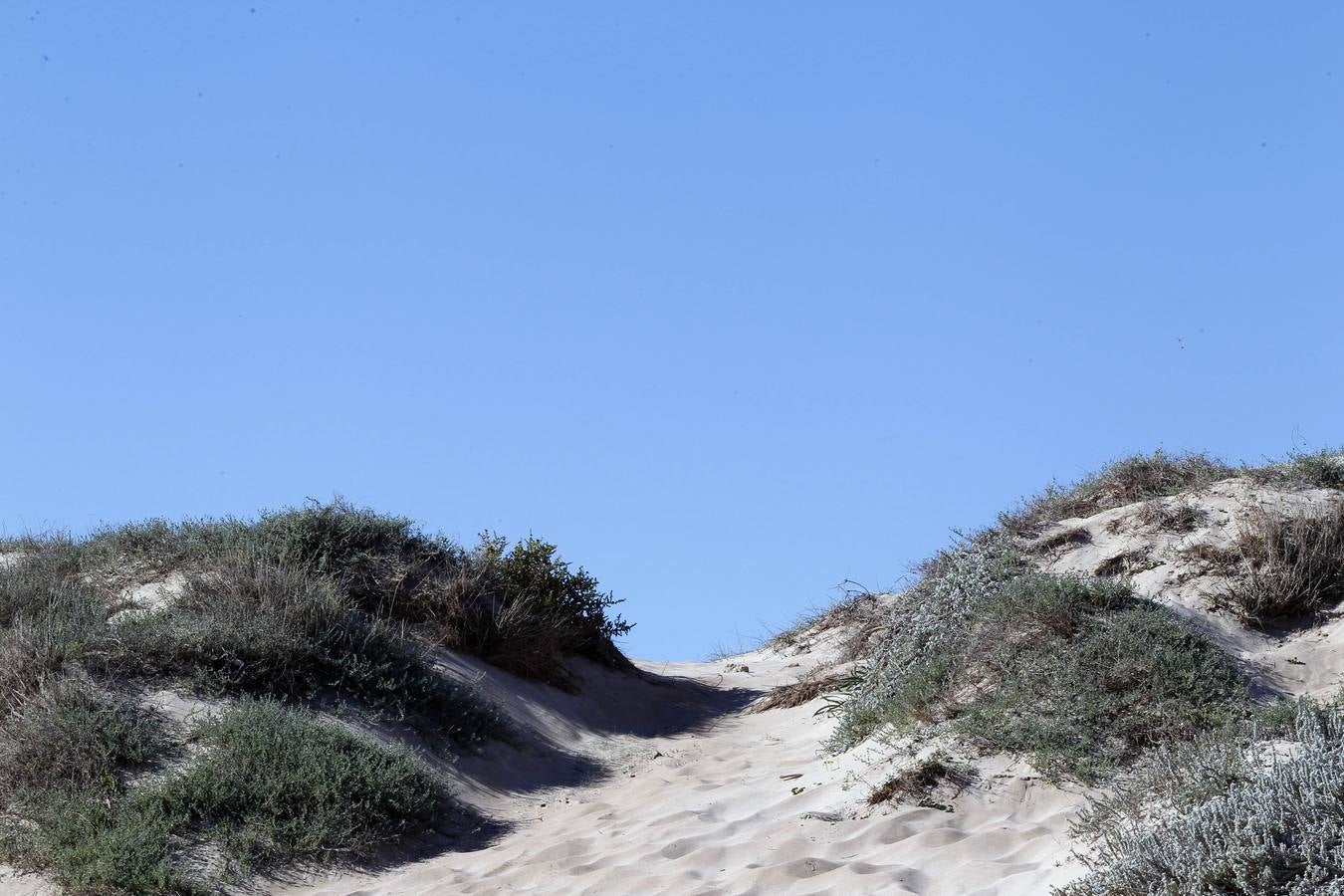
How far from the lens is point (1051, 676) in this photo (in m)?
8.21

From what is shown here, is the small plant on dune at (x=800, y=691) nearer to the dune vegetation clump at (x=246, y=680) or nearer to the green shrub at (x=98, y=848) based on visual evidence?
the dune vegetation clump at (x=246, y=680)

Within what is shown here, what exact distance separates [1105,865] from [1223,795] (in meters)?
0.59

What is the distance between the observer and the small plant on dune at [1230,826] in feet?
15.9

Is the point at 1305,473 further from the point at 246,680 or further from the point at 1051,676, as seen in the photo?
the point at 246,680

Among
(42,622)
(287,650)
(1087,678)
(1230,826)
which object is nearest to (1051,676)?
(1087,678)

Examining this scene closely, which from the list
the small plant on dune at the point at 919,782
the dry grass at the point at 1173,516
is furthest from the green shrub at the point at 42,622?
the dry grass at the point at 1173,516

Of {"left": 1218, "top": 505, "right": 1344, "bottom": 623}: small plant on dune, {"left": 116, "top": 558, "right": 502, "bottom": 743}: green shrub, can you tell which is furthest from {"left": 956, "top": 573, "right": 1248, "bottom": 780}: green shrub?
{"left": 116, "top": 558, "right": 502, "bottom": 743}: green shrub

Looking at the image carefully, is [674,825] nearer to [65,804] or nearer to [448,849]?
A: [448,849]

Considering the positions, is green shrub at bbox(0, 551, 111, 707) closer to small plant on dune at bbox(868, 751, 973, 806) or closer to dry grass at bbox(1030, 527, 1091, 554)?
small plant on dune at bbox(868, 751, 973, 806)

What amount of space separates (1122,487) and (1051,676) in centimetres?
363

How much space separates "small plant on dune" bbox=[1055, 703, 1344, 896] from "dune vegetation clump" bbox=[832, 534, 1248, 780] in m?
1.18

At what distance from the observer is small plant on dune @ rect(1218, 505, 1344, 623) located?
8.98 metres

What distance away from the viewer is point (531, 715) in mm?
11422

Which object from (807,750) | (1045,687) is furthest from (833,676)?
(1045,687)
